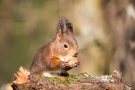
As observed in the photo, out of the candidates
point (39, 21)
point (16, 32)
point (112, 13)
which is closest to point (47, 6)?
point (39, 21)

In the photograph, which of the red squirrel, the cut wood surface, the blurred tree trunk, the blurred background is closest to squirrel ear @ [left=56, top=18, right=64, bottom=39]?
the red squirrel

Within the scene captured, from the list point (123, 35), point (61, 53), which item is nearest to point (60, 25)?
point (61, 53)

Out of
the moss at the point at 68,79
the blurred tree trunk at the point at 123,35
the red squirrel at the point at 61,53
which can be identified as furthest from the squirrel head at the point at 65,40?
the blurred tree trunk at the point at 123,35

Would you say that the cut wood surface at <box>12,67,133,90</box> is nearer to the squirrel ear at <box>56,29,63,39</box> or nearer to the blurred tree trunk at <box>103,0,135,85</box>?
the squirrel ear at <box>56,29,63,39</box>

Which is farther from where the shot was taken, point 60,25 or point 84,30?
point 84,30

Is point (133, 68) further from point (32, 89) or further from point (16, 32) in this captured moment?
point (32, 89)

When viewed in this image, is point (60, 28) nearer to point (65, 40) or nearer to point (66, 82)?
point (65, 40)

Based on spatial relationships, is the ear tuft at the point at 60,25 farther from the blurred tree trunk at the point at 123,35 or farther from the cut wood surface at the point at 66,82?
the blurred tree trunk at the point at 123,35
